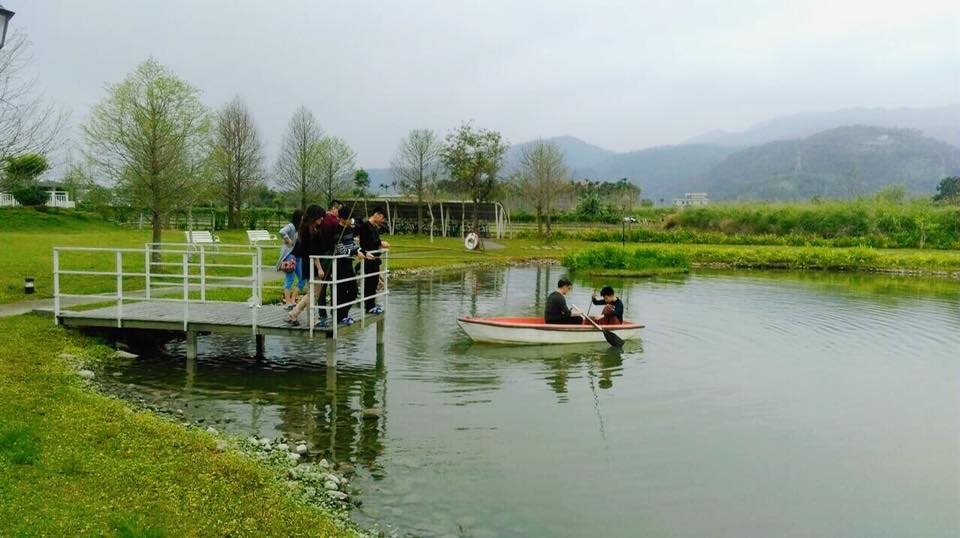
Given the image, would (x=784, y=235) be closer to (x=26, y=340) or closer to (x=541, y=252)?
(x=541, y=252)

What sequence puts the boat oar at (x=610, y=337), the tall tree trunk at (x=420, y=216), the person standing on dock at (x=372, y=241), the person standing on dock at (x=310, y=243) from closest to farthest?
the person standing on dock at (x=310, y=243), the person standing on dock at (x=372, y=241), the boat oar at (x=610, y=337), the tall tree trunk at (x=420, y=216)

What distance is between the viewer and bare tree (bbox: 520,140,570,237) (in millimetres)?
59812

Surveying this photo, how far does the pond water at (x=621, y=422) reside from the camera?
884cm

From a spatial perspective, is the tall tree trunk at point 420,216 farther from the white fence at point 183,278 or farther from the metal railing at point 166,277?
the metal railing at point 166,277

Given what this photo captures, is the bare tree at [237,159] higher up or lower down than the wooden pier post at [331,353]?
higher up

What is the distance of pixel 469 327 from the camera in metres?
17.2

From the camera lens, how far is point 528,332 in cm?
1697

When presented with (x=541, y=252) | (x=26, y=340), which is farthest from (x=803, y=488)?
(x=541, y=252)

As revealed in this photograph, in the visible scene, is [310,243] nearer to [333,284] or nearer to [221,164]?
[333,284]

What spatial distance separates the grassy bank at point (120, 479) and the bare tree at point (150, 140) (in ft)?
49.3

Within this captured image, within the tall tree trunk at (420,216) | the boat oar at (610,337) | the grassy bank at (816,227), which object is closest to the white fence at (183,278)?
the boat oar at (610,337)

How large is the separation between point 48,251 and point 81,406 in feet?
75.0

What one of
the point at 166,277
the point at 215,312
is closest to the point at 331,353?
the point at 215,312

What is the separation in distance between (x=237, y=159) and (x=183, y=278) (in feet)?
149
